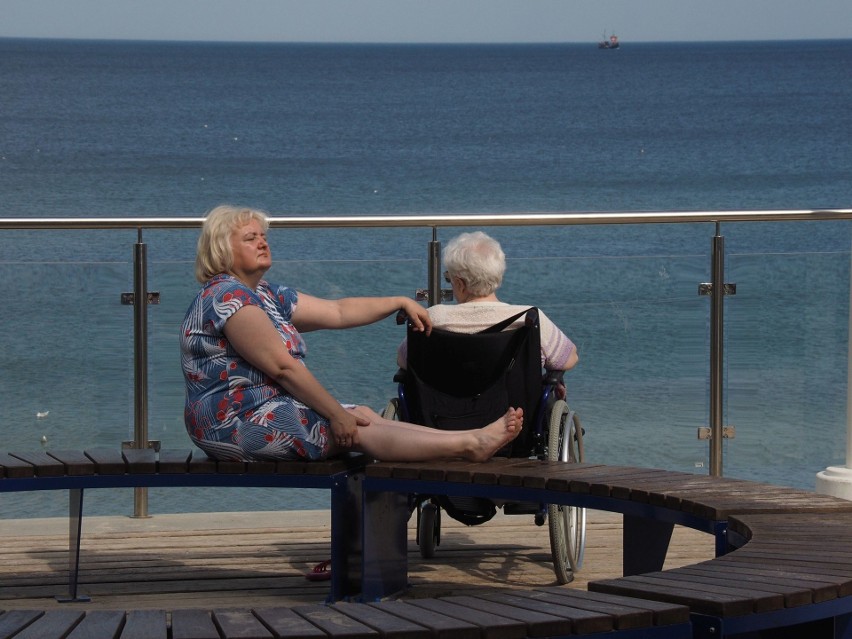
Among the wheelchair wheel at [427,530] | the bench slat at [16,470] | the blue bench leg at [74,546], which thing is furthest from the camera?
the wheelchair wheel at [427,530]

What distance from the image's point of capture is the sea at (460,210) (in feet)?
18.5

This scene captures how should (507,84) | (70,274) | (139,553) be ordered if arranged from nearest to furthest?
(139,553) < (70,274) < (507,84)

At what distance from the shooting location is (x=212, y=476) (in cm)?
422

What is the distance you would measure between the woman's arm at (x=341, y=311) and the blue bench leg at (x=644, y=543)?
93 centimetres

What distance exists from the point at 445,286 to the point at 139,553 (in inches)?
59.4

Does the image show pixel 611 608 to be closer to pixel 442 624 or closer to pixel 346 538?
pixel 442 624

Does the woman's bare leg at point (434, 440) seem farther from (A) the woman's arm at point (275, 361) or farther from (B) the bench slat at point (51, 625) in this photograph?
(B) the bench slat at point (51, 625)

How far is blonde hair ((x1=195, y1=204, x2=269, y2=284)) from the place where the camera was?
427 cm

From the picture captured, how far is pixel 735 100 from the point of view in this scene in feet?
260

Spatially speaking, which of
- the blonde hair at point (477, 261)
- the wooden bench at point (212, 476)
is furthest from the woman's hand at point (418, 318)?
the wooden bench at point (212, 476)

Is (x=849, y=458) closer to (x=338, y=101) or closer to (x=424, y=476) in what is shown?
(x=424, y=476)

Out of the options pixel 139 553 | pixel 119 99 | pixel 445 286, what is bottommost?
pixel 139 553

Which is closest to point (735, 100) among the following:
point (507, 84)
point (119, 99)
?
point (507, 84)

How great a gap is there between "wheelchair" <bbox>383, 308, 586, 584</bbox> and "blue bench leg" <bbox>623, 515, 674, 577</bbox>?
0.34 meters
